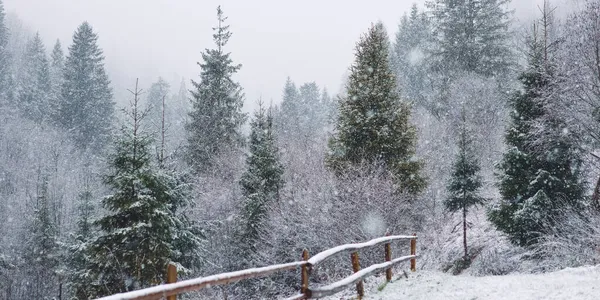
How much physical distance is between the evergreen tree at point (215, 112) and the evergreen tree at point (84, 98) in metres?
25.2

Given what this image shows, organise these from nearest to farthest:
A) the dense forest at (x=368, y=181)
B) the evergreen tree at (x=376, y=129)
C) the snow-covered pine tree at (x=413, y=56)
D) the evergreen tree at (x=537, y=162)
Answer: the dense forest at (x=368, y=181), the evergreen tree at (x=537, y=162), the evergreen tree at (x=376, y=129), the snow-covered pine tree at (x=413, y=56)

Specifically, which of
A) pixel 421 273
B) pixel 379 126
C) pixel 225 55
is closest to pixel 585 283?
pixel 421 273

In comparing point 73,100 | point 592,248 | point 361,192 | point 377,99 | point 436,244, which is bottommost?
point 436,244

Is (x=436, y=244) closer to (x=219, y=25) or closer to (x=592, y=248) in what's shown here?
(x=592, y=248)

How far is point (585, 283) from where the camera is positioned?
9859mm

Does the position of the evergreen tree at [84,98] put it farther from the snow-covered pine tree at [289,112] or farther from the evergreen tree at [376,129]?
the evergreen tree at [376,129]

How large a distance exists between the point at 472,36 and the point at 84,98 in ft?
168

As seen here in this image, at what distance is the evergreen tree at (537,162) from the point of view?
21125 millimetres

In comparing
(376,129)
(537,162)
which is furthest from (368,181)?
(537,162)

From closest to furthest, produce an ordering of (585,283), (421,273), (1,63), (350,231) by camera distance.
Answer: (585,283)
(421,273)
(350,231)
(1,63)

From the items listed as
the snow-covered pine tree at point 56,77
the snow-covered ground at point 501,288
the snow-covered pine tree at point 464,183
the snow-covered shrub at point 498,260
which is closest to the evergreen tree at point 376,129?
the snow-covered shrub at point 498,260

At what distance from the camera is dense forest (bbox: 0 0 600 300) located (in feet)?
57.0

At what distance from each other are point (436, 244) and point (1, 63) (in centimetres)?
7031

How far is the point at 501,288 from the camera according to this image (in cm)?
1034
